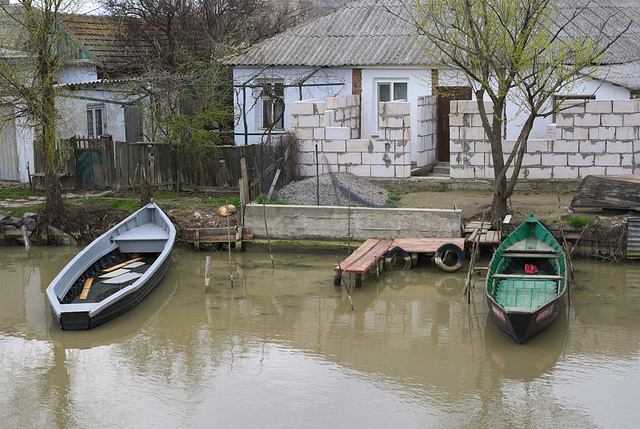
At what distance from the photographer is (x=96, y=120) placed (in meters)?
23.1

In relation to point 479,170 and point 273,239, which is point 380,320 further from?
point 479,170

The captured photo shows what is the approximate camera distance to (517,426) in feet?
30.8

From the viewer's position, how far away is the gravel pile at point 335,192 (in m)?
18.5

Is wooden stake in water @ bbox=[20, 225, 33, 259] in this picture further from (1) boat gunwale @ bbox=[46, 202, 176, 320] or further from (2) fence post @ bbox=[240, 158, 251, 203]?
(2) fence post @ bbox=[240, 158, 251, 203]

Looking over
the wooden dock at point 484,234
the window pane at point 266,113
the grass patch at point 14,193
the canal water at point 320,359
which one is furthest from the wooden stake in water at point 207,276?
the window pane at point 266,113

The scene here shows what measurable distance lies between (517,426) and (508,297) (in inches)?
145

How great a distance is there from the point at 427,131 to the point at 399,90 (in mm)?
2052

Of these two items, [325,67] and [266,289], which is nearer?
[266,289]

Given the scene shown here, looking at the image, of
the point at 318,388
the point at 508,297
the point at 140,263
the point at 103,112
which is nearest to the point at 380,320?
the point at 508,297

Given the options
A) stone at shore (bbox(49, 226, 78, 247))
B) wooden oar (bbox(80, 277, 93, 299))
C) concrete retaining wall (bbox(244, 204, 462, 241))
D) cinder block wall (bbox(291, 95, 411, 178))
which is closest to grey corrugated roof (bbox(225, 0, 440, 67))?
cinder block wall (bbox(291, 95, 411, 178))

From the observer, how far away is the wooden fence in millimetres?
19516

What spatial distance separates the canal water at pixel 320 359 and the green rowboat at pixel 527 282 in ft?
1.61

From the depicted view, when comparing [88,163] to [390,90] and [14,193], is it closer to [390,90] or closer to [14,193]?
[14,193]

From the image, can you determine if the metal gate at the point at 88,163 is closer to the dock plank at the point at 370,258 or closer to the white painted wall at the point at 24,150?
the white painted wall at the point at 24,150
